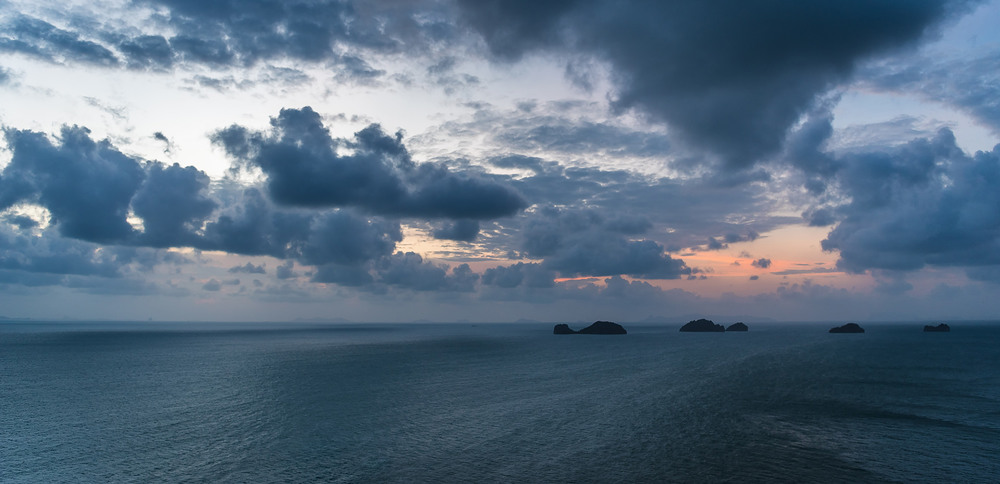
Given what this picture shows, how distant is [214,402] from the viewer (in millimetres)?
60250

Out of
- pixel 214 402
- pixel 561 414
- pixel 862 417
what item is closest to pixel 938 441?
pixel 862 417

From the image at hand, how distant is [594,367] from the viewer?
102625mm

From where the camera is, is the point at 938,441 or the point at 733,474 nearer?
the point at 733,474

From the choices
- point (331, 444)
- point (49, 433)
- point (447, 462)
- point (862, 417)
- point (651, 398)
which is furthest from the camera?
point (651, 398)

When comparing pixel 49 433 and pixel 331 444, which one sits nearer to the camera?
pixel 331 444

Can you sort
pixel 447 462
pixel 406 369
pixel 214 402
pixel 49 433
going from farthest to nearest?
pixel 406 369 < pixel 214 402 < pixel 49 433 < pixel 447 462

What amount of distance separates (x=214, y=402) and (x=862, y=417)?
241ft

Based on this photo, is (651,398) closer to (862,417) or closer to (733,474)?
(862,417)

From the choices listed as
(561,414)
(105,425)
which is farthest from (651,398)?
(105,425)

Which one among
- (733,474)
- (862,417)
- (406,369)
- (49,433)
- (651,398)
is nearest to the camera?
(733,474)

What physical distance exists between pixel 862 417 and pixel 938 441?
32.7 ft

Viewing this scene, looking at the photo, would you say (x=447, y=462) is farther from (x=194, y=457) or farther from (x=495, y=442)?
(x=194, y=457)

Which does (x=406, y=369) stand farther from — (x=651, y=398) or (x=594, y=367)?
(x=651, y=398)

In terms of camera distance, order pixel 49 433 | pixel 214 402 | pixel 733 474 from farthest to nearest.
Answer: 1. pixel 214 402
2. pixel 49 433
3. pixel 733 474
